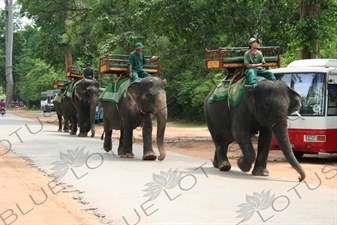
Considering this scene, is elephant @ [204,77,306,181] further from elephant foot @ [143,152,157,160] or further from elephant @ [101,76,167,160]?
elephant foot @ [143,152,157,160]

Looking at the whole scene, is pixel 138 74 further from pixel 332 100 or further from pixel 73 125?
pixel 73 125

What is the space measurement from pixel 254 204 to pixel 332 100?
28.9 feet

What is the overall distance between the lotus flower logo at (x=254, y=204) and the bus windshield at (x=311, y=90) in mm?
7285

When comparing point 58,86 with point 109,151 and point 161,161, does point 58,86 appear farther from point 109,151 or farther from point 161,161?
point 161,161

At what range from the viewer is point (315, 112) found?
18.1m

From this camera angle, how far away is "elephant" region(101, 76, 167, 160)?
16719 mm

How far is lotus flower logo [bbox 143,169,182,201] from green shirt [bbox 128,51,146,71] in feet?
14.1

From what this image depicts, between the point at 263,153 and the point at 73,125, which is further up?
the point at 263,153

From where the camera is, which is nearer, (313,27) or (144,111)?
(144,111)

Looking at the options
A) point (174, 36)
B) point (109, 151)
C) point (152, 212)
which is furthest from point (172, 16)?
point (152, 212)

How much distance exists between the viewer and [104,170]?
1466cm

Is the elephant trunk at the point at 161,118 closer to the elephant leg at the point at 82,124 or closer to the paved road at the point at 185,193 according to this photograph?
the paved road at the point at 185,193

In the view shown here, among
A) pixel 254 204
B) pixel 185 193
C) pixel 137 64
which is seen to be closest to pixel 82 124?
pixel 137 64

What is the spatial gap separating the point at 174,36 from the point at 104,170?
12.5 m
